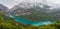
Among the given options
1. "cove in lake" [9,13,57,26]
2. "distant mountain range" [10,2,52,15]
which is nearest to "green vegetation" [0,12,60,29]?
"cove in lake" [9,13,57,26]

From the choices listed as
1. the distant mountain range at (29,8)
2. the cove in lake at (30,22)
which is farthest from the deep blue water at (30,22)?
the distant mountain range at (29,8)

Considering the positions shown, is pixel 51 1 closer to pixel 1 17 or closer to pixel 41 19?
pixel 41 19

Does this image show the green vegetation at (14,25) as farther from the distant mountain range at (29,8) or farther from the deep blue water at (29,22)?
the distant mountain range at (29,8)

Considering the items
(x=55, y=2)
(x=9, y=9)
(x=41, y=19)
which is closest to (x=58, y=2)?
(x=55, y=2)

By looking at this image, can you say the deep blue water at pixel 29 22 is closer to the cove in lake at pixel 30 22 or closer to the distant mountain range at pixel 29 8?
the cove in lake at pixel 30 22

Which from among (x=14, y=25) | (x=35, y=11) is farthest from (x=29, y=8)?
(x=14, y=25)

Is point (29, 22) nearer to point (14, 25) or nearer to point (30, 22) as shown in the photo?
point (30, 22)

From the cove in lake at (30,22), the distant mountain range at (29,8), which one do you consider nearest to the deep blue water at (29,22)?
the cove in lake at (30,22)

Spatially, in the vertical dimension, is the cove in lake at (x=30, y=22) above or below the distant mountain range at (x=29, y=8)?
below

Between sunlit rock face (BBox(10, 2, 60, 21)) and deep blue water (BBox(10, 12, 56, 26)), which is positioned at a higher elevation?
sunlit rock face (BBox(10, 2, 60, 21))

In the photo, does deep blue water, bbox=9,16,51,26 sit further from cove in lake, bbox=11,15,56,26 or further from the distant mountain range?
the distant mountain range

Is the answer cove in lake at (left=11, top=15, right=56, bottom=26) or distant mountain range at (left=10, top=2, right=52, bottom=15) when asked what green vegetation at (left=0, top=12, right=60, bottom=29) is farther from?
distant mountain range at (left=10, top=2, right=52, bottom=15)

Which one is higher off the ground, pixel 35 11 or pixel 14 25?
pixel 35 11
